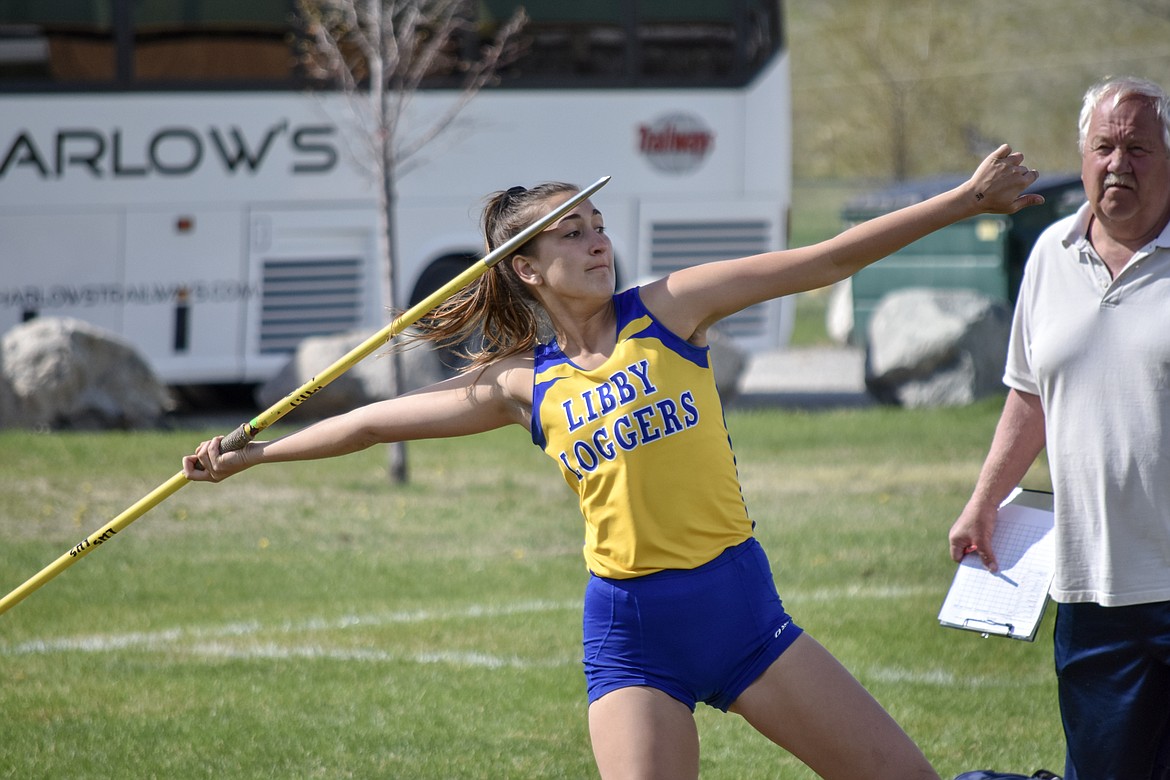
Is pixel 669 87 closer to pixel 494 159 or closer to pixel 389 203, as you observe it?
pixel 494 159

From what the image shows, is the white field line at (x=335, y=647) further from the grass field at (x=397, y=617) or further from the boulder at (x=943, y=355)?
the boulder at (x=943, y=355)

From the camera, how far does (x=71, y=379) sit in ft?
40.3

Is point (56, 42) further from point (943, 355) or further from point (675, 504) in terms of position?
point (675, 504)

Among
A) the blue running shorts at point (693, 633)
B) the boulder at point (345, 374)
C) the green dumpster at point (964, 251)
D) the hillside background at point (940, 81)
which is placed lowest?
the blue running shorts at point (693, 633)

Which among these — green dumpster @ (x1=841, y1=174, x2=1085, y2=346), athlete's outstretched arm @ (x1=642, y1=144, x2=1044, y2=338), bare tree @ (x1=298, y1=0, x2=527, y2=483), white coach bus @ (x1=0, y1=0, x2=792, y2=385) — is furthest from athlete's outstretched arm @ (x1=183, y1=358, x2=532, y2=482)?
green dumpster @ (x1=841, y1=174, x2=1085, y2=346)

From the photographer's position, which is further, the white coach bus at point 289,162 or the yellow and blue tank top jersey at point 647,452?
the white coach bus at point 289,162

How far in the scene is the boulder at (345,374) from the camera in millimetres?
13008

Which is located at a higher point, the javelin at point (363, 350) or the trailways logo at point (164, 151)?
the trailways logo at point (164, 151)

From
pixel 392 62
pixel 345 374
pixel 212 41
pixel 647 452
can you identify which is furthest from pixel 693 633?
pixel 212 41

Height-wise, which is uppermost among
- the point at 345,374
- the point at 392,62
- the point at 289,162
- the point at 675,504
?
the point at 392,62

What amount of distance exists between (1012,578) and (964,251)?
12.9m

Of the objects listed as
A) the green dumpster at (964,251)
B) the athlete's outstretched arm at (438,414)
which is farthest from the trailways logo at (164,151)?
the athlete's outstretched arm at (438,414)

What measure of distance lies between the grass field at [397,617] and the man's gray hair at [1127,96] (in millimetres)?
2266

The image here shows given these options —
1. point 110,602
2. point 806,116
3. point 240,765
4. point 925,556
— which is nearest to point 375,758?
point 240,765
